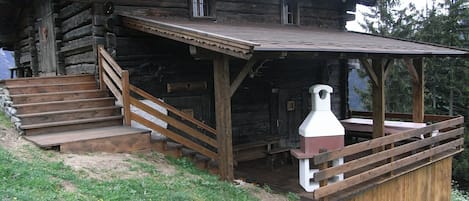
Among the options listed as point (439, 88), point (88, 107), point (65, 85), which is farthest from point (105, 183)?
point (439, 88)

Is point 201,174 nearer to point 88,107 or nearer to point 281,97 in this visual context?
point 88,107

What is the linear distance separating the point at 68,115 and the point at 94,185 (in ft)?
9.75

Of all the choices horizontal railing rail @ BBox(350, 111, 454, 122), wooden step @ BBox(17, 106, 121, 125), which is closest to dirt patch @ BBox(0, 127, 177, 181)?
wooden step @ BBox(17, 106, 121, 125)

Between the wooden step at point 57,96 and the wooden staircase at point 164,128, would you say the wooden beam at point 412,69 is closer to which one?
the wooden staircase at point 164,128

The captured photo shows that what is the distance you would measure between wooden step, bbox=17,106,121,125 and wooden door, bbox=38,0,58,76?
335cm

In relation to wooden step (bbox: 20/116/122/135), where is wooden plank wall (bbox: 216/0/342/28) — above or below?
above

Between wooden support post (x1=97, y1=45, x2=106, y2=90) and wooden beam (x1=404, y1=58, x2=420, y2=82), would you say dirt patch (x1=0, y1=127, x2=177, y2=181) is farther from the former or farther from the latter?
wooden beam (x1=404, y1=58, x2=420, y2=82)

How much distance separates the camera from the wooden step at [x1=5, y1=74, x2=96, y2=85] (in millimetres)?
7895

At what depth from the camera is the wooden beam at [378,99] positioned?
8695 mm

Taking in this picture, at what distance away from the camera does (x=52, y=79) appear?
8.27m

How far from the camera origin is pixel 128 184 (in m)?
5.16

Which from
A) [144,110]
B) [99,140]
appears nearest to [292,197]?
[144,110]

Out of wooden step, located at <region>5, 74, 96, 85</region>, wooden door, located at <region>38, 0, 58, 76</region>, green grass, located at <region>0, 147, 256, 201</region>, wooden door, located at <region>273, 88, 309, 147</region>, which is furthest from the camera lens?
wooden door, located at <region>273, 88, 309, 147</region>

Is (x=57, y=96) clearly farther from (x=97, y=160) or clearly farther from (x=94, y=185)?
(x=94, y=185)
